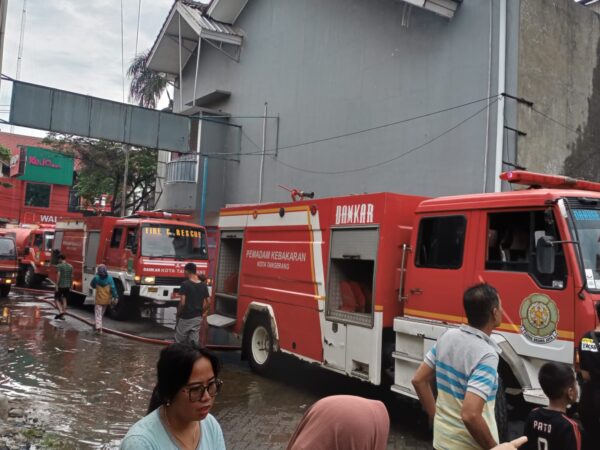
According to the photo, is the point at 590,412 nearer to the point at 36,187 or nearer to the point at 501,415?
the point at 501,415

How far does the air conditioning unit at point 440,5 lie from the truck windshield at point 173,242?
24.7 feet

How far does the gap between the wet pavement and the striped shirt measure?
2.94 meters

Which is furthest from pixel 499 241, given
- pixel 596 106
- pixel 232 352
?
pixel 596 106

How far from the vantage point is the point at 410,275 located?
625cm

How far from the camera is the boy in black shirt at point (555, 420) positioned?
2891 mm

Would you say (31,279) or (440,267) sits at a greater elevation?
(440,267)

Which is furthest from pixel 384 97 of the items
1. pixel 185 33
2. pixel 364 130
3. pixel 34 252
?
pixel 34 252

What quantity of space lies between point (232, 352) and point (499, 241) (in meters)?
6.70

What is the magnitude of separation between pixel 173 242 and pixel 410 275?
8.96m

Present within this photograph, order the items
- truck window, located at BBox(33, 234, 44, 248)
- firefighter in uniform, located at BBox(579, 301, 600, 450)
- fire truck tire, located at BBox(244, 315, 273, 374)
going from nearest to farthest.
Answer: firefighter in uniform, located at BBox(579, 301, 600, 450) < fire truck tire, located at BBox(244, 315, 273, 374) < truck window, located at BBox(33, 234, 44, 248)

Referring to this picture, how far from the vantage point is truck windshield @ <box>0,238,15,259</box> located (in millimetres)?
17203

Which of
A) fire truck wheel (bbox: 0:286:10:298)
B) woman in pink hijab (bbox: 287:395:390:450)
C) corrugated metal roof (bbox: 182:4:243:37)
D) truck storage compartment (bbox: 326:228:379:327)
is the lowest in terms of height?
fire truck wheel (bbox: 0:286:10:298)

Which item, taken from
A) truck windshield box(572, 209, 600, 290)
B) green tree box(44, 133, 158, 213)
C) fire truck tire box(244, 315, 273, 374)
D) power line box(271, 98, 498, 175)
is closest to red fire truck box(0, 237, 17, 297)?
power line box(271, 98, 498, 175)

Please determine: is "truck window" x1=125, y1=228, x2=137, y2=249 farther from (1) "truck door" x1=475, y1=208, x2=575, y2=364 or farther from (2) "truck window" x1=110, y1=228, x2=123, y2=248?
(1) "truck door" x1=475, y1=208, x2=575, y2=364
